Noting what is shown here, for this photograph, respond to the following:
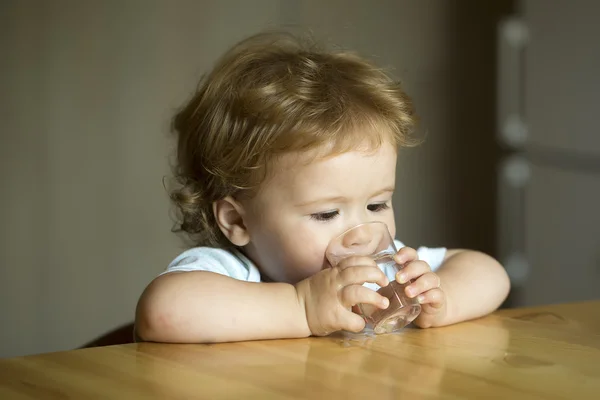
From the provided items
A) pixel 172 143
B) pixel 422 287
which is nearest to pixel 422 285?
pixel 422 287

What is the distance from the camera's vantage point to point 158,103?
285 centimetres

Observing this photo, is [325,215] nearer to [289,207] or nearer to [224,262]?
[289,207]

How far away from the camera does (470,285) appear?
3.69 feet

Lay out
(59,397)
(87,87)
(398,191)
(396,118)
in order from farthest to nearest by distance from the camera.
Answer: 1. (398,191)
2. (87,87)
3. (396,118)
4. (59,397)

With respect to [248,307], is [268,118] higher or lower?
higher

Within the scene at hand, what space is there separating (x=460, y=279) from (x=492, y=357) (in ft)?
1.29

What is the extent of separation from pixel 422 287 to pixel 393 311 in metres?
0.06

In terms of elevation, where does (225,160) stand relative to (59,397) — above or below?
above

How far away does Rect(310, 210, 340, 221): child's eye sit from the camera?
1136 mm

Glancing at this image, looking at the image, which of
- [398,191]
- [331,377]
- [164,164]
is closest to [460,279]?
[331,377]

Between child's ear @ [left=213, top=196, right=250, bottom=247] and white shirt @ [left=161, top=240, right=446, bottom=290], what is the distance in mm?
29

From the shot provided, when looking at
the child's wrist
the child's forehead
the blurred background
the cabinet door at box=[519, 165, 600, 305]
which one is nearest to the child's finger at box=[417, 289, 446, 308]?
the child's wrist

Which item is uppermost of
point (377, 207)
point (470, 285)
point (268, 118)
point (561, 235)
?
point (268, 118)

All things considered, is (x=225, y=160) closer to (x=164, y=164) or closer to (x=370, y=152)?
(x=370, y=152)
